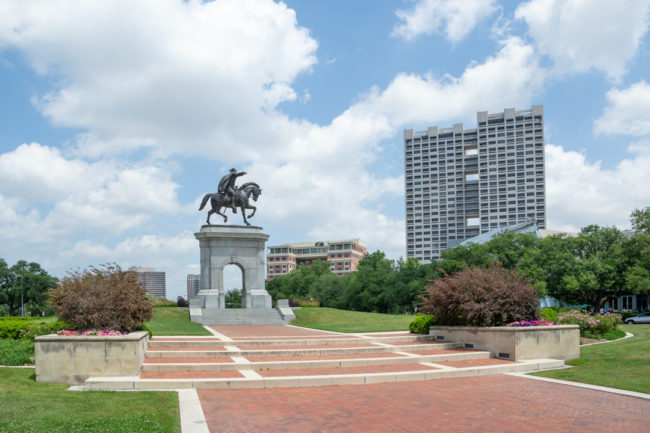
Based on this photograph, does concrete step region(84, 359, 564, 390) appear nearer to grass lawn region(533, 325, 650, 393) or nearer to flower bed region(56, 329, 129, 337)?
flower bed region(56, 329, 129, 337)

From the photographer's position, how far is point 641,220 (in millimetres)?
48562

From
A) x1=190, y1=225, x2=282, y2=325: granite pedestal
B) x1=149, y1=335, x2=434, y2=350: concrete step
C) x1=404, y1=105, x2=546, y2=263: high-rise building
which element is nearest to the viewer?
x1=149, y1=335, x2=434, y2=350: concrete step

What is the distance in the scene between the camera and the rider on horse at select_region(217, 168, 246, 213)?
34.8 meters

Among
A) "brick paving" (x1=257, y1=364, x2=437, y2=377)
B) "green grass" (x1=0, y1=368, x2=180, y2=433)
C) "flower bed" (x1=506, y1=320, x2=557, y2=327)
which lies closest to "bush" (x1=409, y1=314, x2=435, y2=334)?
"flower bed" (x1=506, y1=320, x2=557, y2=327)

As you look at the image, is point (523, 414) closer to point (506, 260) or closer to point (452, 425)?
point (452, 425)

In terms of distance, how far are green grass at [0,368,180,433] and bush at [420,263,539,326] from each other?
31.2 ft

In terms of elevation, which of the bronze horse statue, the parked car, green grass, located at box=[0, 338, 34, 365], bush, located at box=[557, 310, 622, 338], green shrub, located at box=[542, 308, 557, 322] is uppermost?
the bronze horse statue

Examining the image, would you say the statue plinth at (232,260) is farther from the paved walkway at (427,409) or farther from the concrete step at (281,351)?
the paved walkway at (427,409)

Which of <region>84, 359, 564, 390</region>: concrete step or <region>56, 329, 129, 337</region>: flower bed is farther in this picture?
<region>56, 329, 129, 337</region>: flower bed

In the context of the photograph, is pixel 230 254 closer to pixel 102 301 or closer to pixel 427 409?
pixel 102 301

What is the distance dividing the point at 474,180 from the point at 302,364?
16101 cm

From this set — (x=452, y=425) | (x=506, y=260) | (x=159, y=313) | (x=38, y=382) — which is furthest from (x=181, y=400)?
(x=506, y=260)

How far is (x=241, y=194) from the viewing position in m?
34.9

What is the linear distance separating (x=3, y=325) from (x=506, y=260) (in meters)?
47.6
